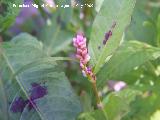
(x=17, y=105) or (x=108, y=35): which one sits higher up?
(x=108, y=35)

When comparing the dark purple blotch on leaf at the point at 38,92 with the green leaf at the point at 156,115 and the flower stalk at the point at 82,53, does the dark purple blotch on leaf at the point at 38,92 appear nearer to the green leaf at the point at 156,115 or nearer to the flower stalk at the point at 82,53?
the flower stalk at the point at 82,53

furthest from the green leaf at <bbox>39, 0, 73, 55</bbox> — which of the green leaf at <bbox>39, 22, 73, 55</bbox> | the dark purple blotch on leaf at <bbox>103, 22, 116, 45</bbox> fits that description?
the dark purple blotch on leaf at <bbox>103, 22, 116, 45</bbox>

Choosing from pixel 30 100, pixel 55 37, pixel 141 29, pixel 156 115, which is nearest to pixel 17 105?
pixel 30 100

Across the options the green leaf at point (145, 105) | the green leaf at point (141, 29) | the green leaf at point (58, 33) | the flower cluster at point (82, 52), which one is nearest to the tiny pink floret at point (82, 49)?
the flower cluster at point (82, 52)

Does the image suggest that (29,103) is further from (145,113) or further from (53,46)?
(53,46)

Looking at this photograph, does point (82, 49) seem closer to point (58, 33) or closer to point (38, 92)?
point (38, 92)

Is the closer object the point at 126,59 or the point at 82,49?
the point at 82,49

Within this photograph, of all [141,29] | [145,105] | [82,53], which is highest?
[82,53]

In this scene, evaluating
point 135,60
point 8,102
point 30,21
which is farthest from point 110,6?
point 30,21
